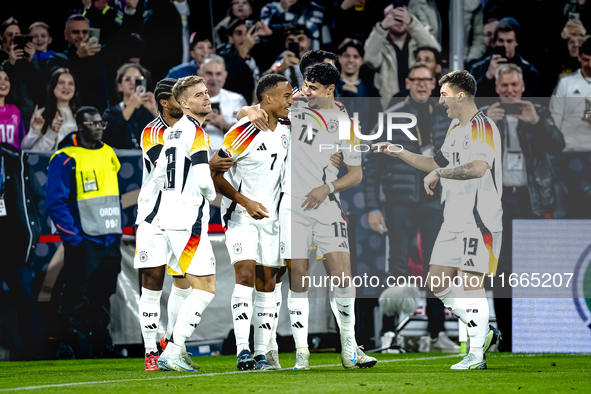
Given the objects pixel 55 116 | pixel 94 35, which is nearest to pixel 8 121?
pixel 55 116

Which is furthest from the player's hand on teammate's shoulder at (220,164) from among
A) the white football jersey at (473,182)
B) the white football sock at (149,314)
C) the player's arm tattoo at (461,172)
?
the white football jersey at (473,182)

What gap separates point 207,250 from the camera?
5.44 m

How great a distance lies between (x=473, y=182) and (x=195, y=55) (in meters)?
3.84

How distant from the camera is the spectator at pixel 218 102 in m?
8.39

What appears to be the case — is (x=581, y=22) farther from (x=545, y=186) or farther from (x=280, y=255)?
(x=280, y=255)

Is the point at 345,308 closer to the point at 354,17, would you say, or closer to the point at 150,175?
the point at 150,175

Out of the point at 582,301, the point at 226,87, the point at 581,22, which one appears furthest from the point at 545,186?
the point at 226,87

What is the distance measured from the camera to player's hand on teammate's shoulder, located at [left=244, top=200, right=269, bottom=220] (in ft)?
17.9

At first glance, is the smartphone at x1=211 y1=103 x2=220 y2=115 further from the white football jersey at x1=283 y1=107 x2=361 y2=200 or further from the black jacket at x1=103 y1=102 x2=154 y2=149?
the white football jersey at x1=283 y1=107 x2=361 y2=200

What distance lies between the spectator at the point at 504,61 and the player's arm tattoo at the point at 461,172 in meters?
2.77

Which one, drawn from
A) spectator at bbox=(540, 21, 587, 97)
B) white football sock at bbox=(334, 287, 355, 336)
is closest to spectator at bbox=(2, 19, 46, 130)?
white football sock at bbox=(334, 287, 355, 336)

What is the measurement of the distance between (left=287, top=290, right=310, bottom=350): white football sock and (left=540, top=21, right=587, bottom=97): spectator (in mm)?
4311

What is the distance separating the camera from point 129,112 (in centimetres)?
834

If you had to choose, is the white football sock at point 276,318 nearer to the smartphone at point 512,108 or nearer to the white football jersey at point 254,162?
the white football jersey at point 254,162
